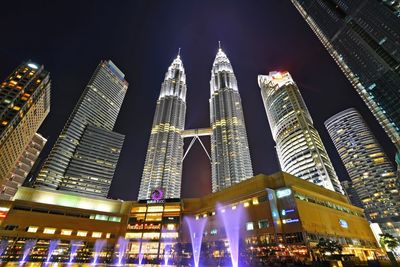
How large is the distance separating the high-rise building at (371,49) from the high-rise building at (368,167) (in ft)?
230

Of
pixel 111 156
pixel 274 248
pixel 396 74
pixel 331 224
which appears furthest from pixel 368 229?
pixel 111 156

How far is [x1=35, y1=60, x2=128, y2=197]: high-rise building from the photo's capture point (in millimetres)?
140250

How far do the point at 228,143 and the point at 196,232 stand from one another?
94.9 meters

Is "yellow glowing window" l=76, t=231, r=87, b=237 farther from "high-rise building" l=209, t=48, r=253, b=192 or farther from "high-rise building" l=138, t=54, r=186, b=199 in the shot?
"high-rise building" l=209, t=48, r=253, b=192

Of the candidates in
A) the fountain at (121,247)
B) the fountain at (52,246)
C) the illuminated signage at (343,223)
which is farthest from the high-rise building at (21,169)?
the illuminated signage at (343,223)

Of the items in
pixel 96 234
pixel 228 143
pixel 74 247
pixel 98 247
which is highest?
pixel 228 143

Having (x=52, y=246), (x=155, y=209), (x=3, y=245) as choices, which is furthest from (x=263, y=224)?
(x=3, y=245)

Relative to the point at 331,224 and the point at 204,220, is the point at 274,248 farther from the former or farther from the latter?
the point at 204,220

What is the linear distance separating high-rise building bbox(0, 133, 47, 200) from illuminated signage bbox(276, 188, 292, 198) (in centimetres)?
14629

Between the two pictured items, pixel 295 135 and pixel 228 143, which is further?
pixel 228 143

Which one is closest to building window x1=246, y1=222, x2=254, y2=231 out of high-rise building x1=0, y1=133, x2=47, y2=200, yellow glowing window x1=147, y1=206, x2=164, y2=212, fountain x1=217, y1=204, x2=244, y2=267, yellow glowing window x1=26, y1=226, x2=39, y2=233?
fountain x1=217, y1=204, x2=244, y2=267

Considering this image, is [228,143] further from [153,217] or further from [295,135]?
[153,217]

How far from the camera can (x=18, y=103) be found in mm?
92000

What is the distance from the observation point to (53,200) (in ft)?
261
